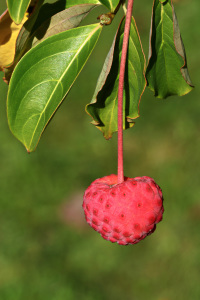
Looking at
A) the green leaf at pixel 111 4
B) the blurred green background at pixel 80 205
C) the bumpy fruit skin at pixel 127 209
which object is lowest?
the blurred green background at pixel 80 205

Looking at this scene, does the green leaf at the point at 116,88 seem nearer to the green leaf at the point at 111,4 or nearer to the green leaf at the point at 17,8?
the green leaf at the point at 111,4

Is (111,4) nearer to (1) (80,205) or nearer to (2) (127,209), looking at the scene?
(2) (127,209)

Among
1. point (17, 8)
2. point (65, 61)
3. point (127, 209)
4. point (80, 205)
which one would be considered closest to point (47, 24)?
point (65, 61)

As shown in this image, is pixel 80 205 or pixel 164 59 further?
pixel 80 205

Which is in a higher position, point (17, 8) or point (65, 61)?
point (17, 8)

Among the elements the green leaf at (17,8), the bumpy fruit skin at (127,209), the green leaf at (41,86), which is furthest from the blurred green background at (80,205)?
the green leaf at (17,8)

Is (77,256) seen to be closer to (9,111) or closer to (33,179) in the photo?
(33,179)

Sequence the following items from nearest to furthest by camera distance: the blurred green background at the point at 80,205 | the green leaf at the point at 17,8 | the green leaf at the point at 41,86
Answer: the green leaf at the point at 17,8, the green leaf at the point at 41,86, the blurred green background at the point at 80,205
